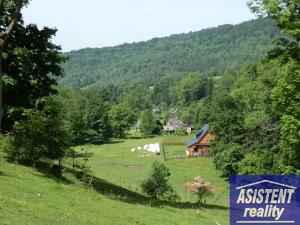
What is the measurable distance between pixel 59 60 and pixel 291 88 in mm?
16401

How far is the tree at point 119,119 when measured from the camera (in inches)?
6314

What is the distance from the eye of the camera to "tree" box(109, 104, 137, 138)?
160 m

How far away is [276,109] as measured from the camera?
21.7m

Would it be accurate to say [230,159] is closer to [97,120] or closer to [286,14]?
[286,14]

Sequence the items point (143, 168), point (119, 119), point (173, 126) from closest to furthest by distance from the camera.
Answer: point (143, 168) → point (119, 119) → point (173, 126)

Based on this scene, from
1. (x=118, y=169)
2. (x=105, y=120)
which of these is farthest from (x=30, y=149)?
(x=105, y=120)

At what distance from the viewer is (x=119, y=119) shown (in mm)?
161625

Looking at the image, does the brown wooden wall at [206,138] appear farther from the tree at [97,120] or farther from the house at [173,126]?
the house at [173,126]

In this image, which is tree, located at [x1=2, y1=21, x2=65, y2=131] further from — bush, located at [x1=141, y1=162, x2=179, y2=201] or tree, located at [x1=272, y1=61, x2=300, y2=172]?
tree, located at [x1=272, y1=61, x2=300, y2=172]

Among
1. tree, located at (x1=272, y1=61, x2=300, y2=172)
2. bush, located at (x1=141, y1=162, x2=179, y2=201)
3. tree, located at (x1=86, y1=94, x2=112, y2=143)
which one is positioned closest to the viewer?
tree, located at (x1=272, y1=61, x2=300, y2=172)

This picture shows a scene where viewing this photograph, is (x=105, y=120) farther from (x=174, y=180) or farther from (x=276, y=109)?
(x=276, y=109)

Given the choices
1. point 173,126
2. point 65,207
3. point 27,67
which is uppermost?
point 27,67

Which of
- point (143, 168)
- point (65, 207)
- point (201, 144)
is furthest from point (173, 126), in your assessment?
point (65, 207)

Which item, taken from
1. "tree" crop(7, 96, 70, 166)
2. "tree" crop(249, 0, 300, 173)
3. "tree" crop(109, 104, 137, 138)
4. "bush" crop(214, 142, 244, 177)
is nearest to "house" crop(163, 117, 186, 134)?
"tree" crop(109, 104, 137, 138)
